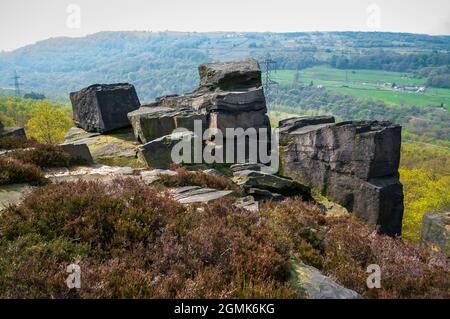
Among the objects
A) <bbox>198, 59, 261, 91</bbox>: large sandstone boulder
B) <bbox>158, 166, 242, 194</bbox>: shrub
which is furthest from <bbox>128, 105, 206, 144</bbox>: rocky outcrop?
<bbox>158, 166, 242, 194</bbox>: shrub

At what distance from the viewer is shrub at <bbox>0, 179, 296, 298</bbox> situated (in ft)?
17.8

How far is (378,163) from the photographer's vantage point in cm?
1597

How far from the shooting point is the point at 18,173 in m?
9.53

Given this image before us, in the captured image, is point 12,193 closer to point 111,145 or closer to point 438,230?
point 111,145

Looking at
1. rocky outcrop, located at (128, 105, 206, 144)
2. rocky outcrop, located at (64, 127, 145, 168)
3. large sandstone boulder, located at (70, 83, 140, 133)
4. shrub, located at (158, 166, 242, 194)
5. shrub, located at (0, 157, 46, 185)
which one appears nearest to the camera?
shrub, located at (0, 157, 46, 185)

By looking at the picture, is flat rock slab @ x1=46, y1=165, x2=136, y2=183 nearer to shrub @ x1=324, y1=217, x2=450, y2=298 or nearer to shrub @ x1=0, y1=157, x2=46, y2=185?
shrub @ x1=0, y1=157, x2=46, y2=185

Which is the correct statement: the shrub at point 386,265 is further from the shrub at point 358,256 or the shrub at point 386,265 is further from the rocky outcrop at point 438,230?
the rocky outcrop at point 438,230

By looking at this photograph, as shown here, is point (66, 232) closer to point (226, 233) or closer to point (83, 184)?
point (83, 184)

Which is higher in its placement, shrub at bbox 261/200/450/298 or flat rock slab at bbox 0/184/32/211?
flat rock slab at bbox 0/184/32/211

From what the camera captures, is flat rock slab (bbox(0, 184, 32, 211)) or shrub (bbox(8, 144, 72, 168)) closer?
flat rock slab (bbox(0, 184, 32, 211))

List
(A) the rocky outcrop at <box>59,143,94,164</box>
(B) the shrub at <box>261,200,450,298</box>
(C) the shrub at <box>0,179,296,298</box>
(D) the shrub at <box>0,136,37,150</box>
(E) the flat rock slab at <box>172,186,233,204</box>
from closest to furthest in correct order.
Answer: (C) the shrub at <box>0,179,296,298</box> → (B) the shrub at <box>261,200,450,298</box> → (E) the flat rock slab at <box>172,186,233,204</box> → (A) the rocky outcrop at <box>59,143,94,164</box> → (D) the shrub at <box>0,136,37,150</box>

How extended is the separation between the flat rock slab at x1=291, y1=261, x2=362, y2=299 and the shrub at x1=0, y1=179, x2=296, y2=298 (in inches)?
11.3

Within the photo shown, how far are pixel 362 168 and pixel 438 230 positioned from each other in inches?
198

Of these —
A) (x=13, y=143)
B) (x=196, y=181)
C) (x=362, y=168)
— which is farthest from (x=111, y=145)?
(x=362, y=168)
